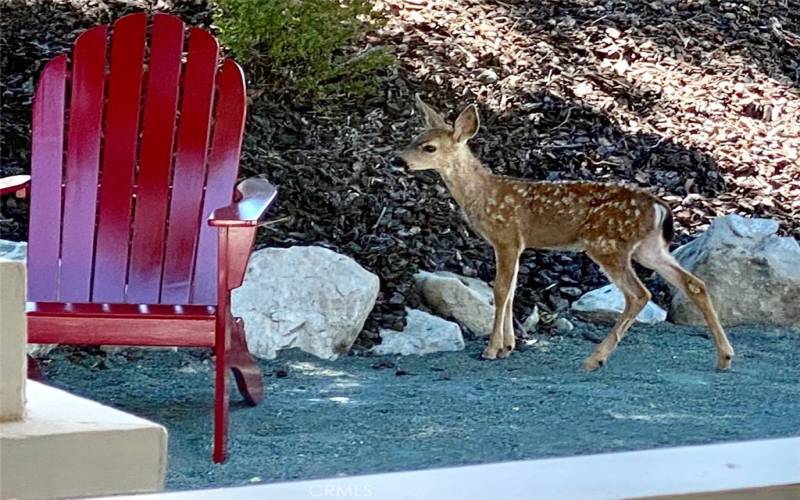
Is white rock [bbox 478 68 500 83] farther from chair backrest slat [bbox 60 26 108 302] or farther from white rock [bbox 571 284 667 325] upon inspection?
chair backrest slat [bbox 60 26 108 302]

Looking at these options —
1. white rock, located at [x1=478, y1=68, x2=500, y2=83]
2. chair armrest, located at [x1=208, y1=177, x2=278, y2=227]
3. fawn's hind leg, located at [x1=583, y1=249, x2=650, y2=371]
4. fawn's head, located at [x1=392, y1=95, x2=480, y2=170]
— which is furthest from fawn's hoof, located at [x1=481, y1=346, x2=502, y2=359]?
white rock, located at [x1=478, y1=68, x2=500, y2=83]

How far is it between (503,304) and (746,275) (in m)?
1.24

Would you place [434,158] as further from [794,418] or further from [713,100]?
[713,100]

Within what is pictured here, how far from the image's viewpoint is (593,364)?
203 inches

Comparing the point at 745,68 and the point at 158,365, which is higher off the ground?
the point at 745,68

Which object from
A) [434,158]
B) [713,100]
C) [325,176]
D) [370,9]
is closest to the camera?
[434,158]

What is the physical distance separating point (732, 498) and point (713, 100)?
6.77 metres

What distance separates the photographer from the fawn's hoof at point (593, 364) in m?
5.14

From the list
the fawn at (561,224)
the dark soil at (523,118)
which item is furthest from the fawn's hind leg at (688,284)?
the dark soil at (523,118)

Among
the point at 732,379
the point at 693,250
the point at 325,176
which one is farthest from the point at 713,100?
the point at 732,379

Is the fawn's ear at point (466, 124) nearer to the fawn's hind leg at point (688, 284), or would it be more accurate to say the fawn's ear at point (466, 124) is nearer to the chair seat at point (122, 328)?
the fawn's hind leg at point (688, 284)

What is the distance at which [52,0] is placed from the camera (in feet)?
25.2

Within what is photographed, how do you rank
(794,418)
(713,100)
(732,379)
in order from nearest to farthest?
(794,418) < (732,379) < (713,100)

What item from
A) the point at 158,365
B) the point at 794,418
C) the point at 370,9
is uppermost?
the point at 370,9
